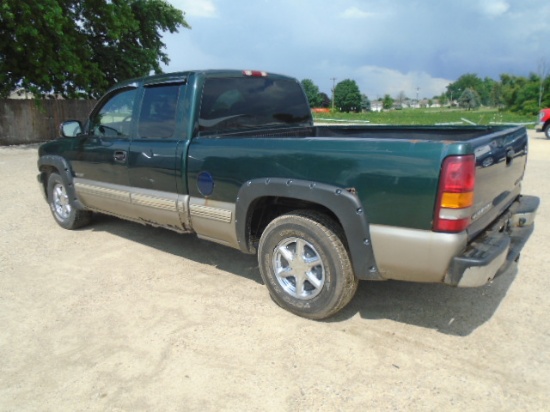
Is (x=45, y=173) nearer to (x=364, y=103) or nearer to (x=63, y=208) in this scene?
(x=63, y=208)

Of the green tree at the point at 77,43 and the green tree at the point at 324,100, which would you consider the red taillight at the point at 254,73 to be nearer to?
the green tree at the point at 77,43

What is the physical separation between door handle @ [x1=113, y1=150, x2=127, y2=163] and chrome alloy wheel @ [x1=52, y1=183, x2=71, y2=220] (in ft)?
5.15

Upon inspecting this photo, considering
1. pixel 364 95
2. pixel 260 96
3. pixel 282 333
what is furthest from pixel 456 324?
pixel 364 95

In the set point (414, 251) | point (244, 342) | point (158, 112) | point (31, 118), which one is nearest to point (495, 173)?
point (414, 251)

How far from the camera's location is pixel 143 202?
4.11m

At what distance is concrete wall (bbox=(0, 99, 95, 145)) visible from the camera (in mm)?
16719

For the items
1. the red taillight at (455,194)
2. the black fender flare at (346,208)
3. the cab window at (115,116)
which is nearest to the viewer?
the red taillight at (455,194)

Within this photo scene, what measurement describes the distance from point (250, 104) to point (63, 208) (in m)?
3.21

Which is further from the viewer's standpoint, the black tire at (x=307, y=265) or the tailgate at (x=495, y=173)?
the black tire at (x=307, y=265)

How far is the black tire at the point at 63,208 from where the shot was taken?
213 inches

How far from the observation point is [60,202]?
5633mm

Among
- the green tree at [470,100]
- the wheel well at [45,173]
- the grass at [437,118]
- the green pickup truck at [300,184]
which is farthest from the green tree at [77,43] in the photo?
the green tree at [470,100]

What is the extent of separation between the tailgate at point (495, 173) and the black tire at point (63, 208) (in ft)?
15.4

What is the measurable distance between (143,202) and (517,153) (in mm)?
3350
